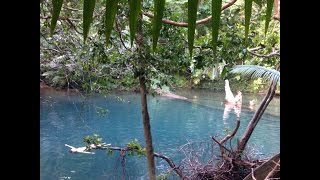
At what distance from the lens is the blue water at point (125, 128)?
18.8 ft

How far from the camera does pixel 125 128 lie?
8.41 m

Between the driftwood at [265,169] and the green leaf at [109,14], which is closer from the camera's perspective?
the green leaf at [109,14]

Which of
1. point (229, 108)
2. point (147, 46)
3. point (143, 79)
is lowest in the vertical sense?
point (229, 108)

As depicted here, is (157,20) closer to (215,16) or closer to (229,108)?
(215,16)

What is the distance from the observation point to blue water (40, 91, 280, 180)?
5735mm

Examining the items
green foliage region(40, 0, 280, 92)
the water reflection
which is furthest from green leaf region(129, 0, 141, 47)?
the water reflection

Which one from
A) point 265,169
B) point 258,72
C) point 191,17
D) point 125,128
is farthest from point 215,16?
point 125,128

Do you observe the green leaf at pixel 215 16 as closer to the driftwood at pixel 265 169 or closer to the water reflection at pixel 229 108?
the driftwood at pixel 265 169

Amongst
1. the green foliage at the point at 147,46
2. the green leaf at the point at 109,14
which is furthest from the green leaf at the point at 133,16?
the green foliage at the point at 147,46
